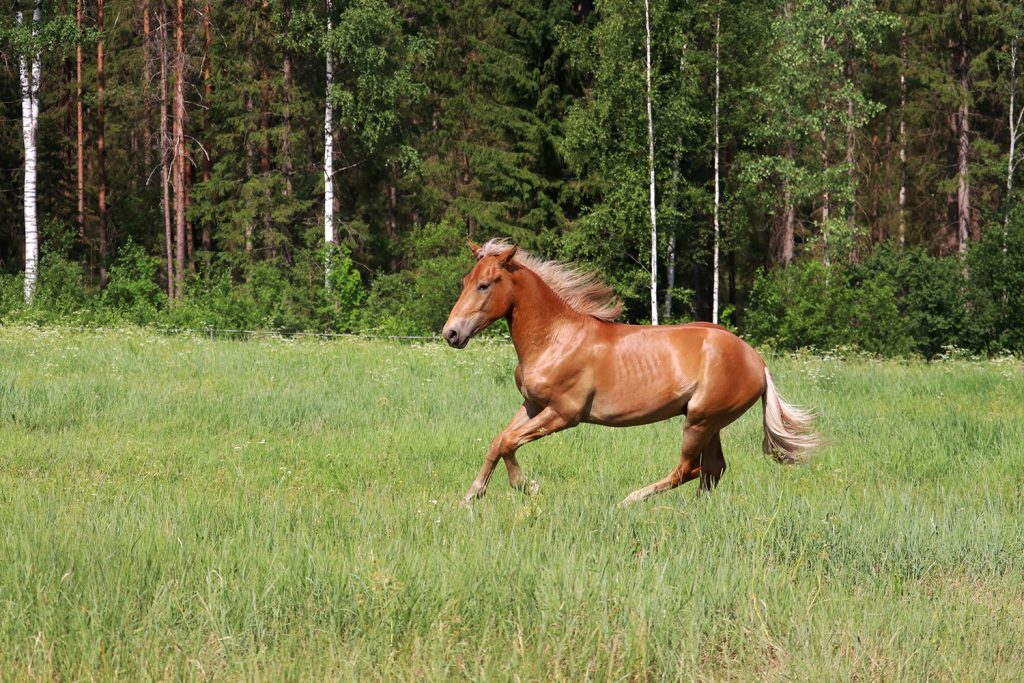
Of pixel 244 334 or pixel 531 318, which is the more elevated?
pixel 531 318

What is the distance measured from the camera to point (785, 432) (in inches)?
297

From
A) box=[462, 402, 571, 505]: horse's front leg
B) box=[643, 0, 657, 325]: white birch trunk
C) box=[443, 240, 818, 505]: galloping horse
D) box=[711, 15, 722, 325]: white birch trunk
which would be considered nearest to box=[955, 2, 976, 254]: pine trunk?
box=[711, 15, 722, 325]: white birch trunk

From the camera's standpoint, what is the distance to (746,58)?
3131 cm

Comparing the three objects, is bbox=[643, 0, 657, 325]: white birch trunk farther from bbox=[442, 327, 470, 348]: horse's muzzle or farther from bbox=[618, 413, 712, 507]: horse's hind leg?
bbox=[442, 327, 470, 348]: horse's muzzle

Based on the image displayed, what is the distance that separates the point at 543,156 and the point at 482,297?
82.2 feet

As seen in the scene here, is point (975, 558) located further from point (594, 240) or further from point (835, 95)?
point (835, 95)

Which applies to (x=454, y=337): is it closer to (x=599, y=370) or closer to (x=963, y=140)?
(x=599, y=370)

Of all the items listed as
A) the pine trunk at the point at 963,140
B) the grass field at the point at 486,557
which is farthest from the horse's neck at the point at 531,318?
the pine trunk at the point at 963,140

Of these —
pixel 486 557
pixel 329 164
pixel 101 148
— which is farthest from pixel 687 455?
pixel 101 148

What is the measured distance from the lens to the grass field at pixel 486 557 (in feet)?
14.3

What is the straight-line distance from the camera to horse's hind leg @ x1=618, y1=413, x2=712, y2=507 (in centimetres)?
718

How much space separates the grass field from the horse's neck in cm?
110

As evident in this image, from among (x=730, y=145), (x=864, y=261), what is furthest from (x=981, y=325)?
(x=730, y=145)

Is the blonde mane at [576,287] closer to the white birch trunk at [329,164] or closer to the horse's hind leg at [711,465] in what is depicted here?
the horse's hind leg at [711,465]
